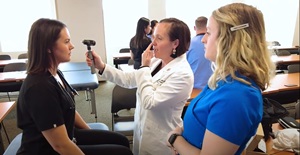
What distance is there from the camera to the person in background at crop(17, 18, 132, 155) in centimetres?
116

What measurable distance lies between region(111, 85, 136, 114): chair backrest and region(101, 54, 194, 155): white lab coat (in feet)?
2.12

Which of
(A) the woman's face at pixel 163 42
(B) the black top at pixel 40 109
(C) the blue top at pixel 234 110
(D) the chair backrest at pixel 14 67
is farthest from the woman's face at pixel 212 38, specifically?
(D) the chair backrest at pixel 14 67

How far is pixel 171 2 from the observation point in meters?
5.75

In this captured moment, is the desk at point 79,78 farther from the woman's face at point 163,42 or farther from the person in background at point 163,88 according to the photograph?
the woman's face at point 163,42

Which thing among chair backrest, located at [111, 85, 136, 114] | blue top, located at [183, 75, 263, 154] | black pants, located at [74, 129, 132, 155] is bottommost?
black pants, located at [74, 129, 132, 155]

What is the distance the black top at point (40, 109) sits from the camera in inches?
45.6

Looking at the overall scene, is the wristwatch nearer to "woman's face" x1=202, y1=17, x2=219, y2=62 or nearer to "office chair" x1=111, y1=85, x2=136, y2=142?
"woman's face" x1=202, y1=17, x2=219, y2=62

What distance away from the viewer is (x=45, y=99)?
3.81ft

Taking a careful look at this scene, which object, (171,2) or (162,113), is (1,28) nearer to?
(171,2)

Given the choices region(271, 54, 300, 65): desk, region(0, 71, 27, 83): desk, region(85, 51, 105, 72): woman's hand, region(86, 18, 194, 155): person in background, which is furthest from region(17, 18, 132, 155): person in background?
region(0, 71, 27, 83): desk

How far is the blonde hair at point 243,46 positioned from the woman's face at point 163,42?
0.64 metres

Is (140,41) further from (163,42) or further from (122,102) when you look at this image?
(163,42)

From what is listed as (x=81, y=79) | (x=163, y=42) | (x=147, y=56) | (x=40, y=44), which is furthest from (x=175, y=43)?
(x=81, y=79)

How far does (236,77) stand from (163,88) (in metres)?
0.61
